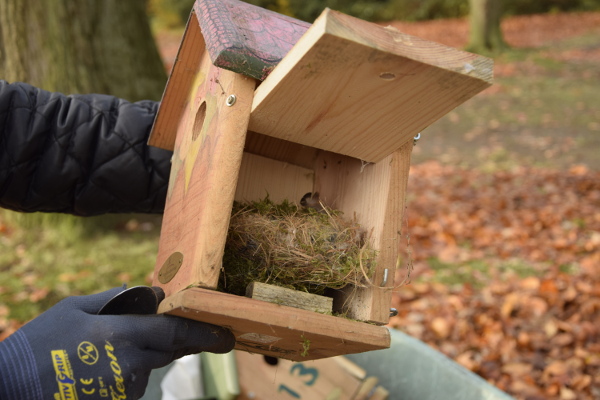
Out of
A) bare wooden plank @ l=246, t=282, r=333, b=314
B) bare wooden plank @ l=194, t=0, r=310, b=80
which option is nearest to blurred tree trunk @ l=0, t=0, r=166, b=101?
bare wooden plank @ l=194, t=0, r=310, b=80

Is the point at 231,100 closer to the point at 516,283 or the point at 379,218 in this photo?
the point at 379,218

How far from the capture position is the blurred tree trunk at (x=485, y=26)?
12562 millimetres

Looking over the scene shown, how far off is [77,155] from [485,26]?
12.1m

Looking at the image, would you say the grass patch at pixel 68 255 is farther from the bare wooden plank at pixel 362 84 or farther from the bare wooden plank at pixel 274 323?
the bare wooden plank at pixel 362 84

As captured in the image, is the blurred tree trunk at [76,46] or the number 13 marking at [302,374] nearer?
the number 13 marking at [302,374]

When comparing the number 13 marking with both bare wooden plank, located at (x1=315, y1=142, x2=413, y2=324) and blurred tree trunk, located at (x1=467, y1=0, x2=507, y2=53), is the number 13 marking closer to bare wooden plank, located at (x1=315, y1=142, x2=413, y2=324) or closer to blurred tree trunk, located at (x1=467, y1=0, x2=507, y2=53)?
bare wooden plank, located at (x1=315, y1=142, x2=413, y2=324)

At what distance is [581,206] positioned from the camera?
553cm

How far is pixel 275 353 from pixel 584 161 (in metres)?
6.26

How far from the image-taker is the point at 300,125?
1634 mm

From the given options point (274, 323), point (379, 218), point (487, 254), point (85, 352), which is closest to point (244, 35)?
point (379, 218)

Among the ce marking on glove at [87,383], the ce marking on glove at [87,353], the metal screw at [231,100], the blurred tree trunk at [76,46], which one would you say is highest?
the blurred tree trunk at [76,46]

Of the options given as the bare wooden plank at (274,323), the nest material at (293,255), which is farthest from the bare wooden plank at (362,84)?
the bare wooden plank at (274,323)

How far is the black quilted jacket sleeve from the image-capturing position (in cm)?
221

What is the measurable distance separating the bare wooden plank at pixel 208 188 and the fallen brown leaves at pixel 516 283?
7.89 ft
